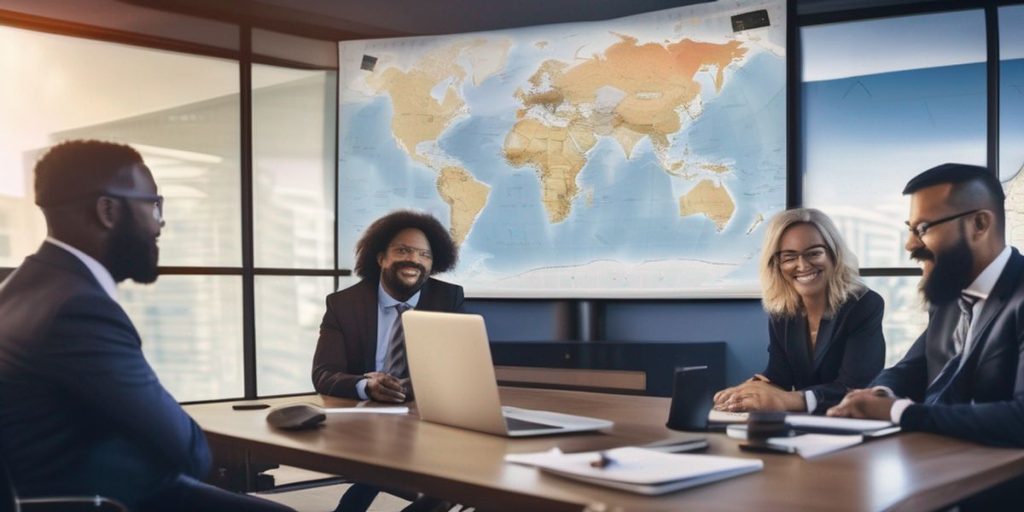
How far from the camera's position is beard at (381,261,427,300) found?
3.96m

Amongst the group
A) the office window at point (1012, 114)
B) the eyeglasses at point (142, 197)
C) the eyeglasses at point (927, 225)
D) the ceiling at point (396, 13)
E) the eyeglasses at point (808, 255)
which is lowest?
the eyeglasses at point (808, 255)

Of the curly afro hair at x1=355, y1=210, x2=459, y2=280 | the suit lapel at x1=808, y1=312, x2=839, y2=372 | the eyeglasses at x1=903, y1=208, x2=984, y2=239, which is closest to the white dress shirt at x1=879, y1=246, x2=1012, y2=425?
the eyeglasses at x1=903, y1=208, x2=984, y2=239

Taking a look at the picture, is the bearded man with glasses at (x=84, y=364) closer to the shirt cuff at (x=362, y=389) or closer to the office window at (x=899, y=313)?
the shirt cuff at (x=362, y=389)

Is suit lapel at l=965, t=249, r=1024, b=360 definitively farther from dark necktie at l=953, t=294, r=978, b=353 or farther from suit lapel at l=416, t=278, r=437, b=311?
suit lapel at l=416, t=278, r=437, b=311

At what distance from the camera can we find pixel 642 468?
1.62 metres

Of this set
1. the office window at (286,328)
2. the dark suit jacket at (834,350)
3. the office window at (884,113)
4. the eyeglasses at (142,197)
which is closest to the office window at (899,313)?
the office window at (884,113)

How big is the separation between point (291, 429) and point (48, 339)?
2.00ft

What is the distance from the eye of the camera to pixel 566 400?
2.92m

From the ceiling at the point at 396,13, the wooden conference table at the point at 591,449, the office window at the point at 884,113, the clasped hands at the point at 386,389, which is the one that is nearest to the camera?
the wooden conference table at the point at 591,449

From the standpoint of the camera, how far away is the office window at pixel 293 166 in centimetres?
598

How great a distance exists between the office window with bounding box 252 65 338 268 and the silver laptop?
3.78 metres

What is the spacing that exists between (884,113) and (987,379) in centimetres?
298

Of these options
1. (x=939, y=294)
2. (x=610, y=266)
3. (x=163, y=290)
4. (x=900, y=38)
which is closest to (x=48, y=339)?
(x=939, y=294)

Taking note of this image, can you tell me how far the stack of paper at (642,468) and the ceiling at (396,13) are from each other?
4.08 metres
